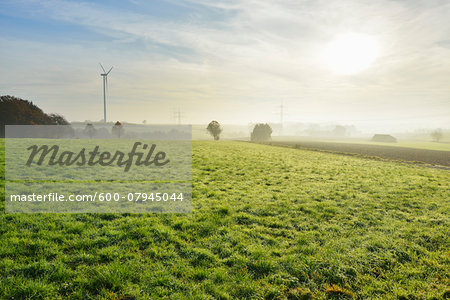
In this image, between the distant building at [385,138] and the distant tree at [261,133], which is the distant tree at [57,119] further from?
the distant building at [385,138]

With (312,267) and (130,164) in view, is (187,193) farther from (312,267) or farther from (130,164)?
(130,164)

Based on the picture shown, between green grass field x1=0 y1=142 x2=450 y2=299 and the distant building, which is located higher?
the distant building

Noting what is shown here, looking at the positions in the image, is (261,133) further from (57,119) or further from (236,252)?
(236,252)

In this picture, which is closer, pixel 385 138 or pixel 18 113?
pixel 18 113

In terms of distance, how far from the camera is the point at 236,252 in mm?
7715

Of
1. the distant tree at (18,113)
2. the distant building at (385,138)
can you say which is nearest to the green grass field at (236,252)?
the distant tree at (18,113)

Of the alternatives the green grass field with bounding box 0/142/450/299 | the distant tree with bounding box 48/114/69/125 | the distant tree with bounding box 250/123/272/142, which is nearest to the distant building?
the distant tree with bounding box 250/123/272/142

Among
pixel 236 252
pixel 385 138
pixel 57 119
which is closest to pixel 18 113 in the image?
pixel 57 119

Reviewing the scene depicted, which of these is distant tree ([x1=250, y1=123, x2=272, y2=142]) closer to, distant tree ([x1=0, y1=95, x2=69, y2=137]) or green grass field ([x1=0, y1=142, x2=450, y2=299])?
distant tree ([x1=0, y1=95, x2=69, y2=137])

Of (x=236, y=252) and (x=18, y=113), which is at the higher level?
(x=18, y=113)

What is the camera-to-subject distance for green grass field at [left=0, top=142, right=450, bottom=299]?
5.96 m

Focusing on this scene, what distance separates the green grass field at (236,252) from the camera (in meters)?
5.96

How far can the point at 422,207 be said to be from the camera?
41.5 ft

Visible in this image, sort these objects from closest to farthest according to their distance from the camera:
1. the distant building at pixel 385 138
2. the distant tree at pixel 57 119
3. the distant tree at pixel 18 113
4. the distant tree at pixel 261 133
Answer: the distant tree at pixel 18 113, the distant tree at pixel 57 119, the distant tree at pixel 261 133, the distant building at pixel 385 138
